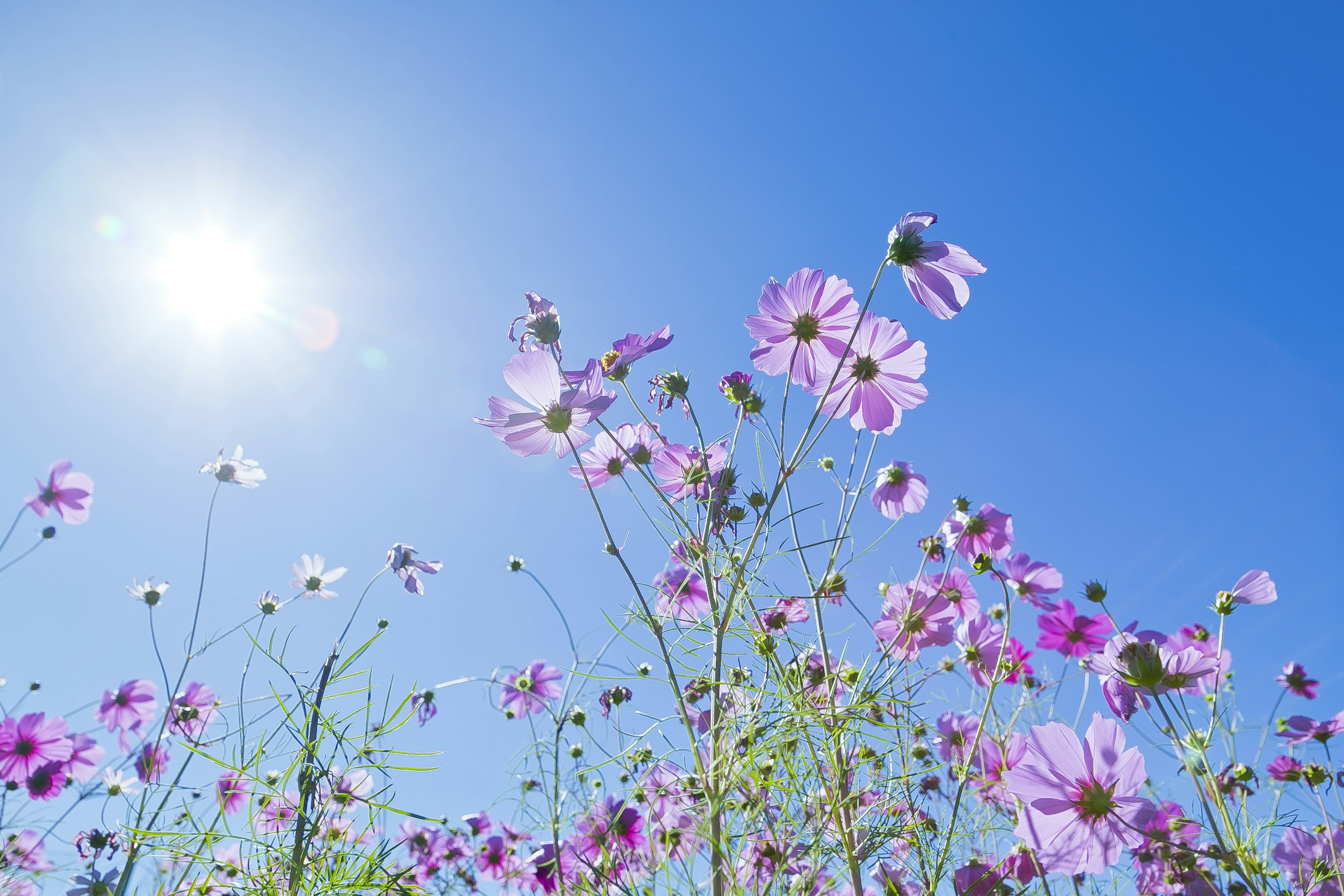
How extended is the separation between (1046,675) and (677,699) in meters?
1.26

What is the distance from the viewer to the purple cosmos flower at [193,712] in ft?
3.98

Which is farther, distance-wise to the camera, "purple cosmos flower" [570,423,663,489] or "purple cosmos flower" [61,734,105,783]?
"purple cosmos flower" [61,734,105,783]

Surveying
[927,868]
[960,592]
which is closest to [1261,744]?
[960,592]

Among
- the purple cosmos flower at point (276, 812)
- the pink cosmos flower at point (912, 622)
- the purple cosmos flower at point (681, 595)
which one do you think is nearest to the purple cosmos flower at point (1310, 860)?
the pink cosmos flower at point (912, 622)

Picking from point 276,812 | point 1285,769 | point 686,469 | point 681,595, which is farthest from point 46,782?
point 1285,769

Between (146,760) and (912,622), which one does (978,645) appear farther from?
(146,760)

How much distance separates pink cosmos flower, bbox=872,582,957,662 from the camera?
0.97m

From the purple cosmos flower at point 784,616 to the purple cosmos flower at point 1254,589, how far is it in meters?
0.82

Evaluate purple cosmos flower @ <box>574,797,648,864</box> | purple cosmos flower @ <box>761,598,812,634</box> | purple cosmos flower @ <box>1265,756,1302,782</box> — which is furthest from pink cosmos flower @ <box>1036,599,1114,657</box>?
purple cosmos flower @ <box>574,797,648,864</box>

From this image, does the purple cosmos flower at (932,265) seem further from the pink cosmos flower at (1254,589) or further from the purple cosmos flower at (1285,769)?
the purple cosmos flower at (1285,769)

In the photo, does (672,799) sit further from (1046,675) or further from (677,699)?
(1046,675)

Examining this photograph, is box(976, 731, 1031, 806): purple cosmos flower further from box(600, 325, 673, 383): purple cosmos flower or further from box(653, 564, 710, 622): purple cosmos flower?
box(600, 325, 673, 383): purple cosmos flower

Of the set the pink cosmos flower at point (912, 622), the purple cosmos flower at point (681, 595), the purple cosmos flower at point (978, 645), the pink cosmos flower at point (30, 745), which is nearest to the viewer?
the purple cosmos flower at point (681, 595)

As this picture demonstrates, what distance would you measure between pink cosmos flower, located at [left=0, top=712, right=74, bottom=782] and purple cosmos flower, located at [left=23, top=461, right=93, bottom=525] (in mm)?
555
